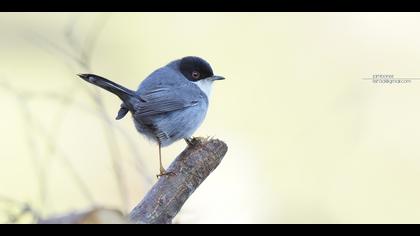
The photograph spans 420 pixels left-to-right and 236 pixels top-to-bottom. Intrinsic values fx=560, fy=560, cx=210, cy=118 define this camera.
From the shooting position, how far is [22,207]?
209 cm

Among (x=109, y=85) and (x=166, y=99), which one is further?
(x=166, y=99)

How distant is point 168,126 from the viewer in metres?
A: 4.69

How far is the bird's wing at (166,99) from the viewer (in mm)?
4508

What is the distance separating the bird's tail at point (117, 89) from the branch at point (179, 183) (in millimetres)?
732

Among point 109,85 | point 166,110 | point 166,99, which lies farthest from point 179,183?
point 166,99

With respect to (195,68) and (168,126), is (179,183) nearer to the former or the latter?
(168,126)

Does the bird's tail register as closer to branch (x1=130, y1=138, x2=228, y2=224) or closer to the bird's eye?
branch (x1=130, y1=138, x2=228, y2=224)

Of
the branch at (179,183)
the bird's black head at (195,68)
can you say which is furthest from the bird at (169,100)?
the branch at (179,183)

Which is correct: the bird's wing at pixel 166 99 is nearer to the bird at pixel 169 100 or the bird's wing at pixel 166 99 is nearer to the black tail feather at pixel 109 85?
the bird at pixel 169 100

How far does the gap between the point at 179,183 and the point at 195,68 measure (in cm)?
211
